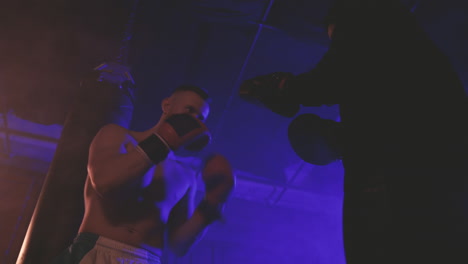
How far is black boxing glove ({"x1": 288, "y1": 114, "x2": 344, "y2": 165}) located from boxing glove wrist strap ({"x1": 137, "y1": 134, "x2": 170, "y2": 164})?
69 cm

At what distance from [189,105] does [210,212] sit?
30.2 inches

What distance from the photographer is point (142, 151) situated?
1.57 meters

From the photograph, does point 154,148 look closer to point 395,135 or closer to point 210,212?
point 210,212

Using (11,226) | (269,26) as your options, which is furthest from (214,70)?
(11,226)

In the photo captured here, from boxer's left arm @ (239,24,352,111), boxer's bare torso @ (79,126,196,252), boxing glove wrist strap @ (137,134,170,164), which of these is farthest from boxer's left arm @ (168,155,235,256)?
boxer's left arm @ (239,24,352,111)

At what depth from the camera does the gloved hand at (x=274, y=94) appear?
1358 mm

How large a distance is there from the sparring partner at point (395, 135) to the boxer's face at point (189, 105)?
1.09 metres

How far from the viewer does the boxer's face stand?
2168 mm

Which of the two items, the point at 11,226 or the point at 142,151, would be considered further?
the point at 11,226

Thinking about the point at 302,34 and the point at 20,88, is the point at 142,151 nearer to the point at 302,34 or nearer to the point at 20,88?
the point at 302,34

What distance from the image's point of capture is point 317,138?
1185mm

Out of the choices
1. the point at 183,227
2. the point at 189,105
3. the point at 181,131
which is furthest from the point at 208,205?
the point at 189,105

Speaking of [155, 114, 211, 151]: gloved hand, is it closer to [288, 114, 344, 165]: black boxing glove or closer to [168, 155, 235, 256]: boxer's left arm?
[168, 155, 235, 256]: boxer's left arm

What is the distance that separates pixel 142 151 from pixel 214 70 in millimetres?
3161
